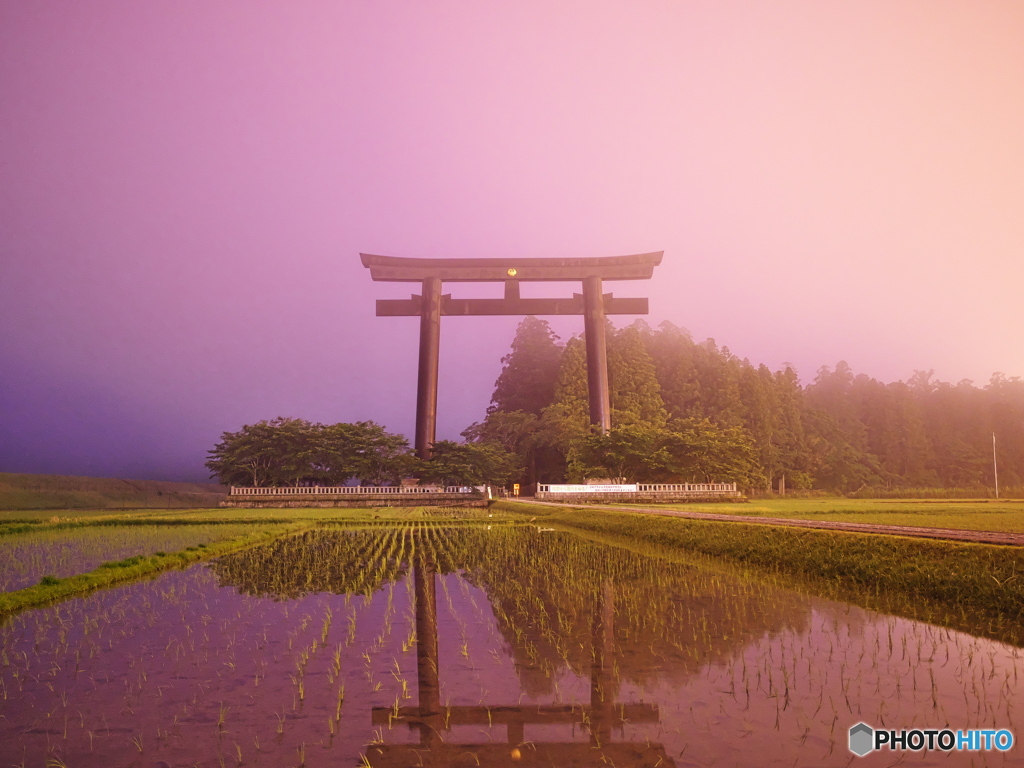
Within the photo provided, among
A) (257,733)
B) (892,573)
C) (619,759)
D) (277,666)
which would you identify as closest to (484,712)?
(619,759)

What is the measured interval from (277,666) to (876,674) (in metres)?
4.18

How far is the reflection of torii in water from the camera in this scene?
321cm

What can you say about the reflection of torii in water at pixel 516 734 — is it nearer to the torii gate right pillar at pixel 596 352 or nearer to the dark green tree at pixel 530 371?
the torii gate right pillar at pixel 596 352

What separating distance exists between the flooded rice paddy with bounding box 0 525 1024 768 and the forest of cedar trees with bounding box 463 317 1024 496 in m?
26.0

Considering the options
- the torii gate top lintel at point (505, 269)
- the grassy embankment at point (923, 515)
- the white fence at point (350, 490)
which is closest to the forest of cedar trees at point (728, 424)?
the white fence at point (350, 490)

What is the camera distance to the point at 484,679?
4.51 m

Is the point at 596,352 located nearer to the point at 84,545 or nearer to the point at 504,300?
the point at 504,300

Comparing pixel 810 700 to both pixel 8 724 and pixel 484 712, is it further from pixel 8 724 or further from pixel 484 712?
pixel 8 724

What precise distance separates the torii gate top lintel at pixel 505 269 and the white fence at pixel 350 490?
11182 mm

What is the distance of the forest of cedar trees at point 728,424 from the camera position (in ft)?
110

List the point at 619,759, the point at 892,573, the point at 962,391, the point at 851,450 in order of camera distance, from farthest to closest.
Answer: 1. the point at 962,391
2. the point at 851,450
3. the point at 892,573
4. the point at 619,759

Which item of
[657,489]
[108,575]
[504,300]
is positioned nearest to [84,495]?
[504,300]

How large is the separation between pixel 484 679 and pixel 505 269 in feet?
105

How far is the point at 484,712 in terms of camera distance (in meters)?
3.87
